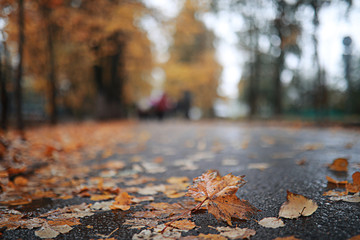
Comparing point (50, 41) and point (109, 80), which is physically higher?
point (50, 41)

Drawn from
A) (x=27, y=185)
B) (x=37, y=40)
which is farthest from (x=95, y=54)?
(x=27, y=185)

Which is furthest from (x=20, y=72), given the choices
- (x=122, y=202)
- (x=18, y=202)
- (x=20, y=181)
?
(x=122, y=202)

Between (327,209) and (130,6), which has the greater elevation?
(130,6)

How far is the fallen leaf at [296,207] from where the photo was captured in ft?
5.52

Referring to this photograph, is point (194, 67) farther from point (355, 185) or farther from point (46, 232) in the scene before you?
point (46, 232)

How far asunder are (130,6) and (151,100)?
9153 mm

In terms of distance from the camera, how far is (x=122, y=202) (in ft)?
6.86

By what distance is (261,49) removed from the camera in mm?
17656

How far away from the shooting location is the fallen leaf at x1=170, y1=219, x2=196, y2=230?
5.20 ft

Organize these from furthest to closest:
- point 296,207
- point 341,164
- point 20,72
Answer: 1. point 20,72
2. point 341,164
3. point 296,207

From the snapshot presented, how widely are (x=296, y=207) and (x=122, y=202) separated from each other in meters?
1.12

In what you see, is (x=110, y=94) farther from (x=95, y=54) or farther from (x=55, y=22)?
(x=55, y=22)

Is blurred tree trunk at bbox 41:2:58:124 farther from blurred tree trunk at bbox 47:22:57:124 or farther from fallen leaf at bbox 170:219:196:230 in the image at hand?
fallen leaf at bbox 170:219:196:230

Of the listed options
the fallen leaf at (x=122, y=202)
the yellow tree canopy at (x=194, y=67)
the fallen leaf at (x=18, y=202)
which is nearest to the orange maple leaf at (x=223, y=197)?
the fallen leaf at (x=122, y=202)
